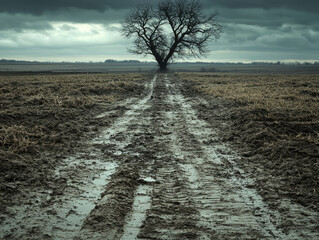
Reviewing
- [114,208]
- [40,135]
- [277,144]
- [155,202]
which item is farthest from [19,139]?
[277,144]

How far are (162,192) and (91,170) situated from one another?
4.24ft

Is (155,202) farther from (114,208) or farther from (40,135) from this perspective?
(40,135)

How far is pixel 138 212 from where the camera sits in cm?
305

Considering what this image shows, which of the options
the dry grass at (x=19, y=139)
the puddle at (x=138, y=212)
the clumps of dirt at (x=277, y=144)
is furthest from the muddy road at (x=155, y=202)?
the dry grass at (x=19, y=139)

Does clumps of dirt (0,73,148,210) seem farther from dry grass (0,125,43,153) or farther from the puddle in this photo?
the puddle

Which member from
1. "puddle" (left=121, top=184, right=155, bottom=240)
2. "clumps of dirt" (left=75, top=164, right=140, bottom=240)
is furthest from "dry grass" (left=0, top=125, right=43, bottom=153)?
"puddle" (left=121, top=184, right=155, bottom=240)

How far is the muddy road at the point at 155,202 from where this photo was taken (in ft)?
8.80

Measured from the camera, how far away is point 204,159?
4707 mm

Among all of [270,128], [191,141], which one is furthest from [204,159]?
[270,128]

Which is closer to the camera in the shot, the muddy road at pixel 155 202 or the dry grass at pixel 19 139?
the muddy road at pixel 155 202

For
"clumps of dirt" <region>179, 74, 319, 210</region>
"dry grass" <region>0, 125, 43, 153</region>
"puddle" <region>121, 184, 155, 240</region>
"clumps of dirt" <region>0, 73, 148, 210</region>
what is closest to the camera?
"puddle" <region>121, 184, 155, 240</region>

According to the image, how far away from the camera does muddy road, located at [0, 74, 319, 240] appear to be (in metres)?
2.68

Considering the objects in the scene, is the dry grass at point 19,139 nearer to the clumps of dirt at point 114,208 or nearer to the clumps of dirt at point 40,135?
the clumps of dirt at point 40,135

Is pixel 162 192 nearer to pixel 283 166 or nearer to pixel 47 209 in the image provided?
pixel 47 209
